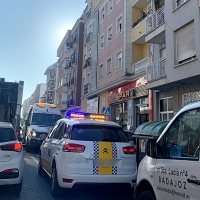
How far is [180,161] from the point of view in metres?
2.96

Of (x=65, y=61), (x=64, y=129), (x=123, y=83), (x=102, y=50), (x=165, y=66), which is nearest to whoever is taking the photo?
(x=64, y=129)

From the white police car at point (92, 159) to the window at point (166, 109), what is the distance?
8358 mm

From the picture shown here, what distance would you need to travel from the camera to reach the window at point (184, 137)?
113 inches

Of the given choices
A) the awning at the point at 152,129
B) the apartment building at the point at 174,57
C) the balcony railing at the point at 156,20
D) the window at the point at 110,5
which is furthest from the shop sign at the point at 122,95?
the awning at the point at 152,129

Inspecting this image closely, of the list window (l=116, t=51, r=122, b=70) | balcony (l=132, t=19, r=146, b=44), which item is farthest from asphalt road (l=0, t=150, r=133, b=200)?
window (l=116, t=51, r=122, b=70)

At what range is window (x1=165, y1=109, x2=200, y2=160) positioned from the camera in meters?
A: 2.88

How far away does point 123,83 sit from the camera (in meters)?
18.8

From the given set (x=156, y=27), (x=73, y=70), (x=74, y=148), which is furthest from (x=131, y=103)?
(x=73, y=70)

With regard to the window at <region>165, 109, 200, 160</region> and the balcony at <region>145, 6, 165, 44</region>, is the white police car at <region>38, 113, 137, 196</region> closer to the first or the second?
the window at <region>165, 109, 200, 160</region>

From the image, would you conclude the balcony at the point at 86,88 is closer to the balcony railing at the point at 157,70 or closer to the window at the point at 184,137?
the balcony railing at the point at 157,70

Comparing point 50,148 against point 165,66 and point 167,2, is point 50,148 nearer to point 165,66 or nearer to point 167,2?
point 165,66

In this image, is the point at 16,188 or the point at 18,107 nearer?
the point at 16,188

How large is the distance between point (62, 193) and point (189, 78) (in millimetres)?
7884

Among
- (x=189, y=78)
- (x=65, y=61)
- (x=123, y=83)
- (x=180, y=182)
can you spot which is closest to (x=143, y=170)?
(x=180, y=182)
